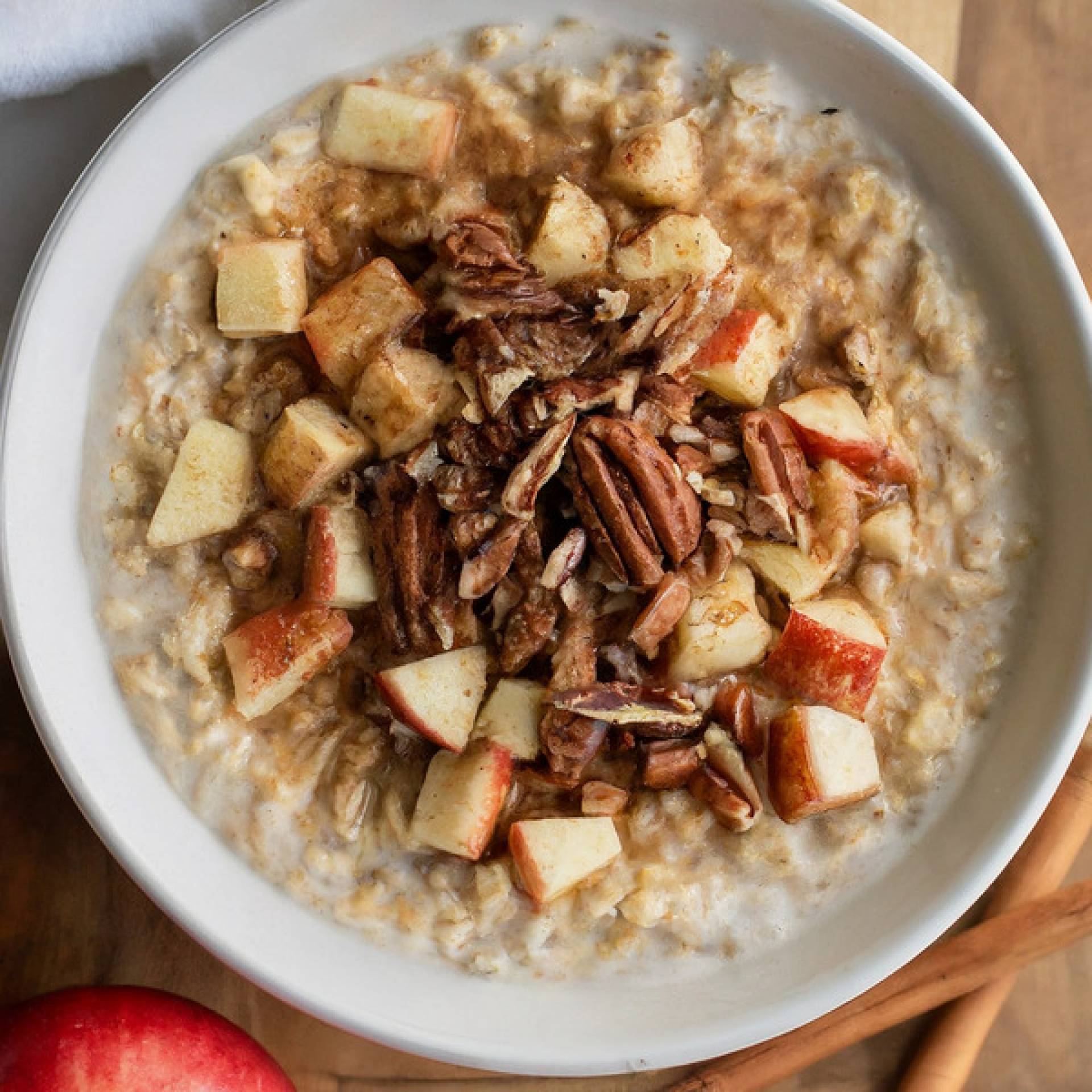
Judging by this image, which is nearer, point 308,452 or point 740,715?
point 308,452

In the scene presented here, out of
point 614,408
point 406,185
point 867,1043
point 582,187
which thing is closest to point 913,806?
point 867,1043

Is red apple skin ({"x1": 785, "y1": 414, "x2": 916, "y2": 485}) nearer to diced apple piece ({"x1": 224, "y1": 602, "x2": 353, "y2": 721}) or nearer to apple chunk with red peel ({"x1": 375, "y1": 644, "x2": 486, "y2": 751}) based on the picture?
apple chunk with red peel ({"x1": 375, "y1": 644, "x2": 486, "y2": 751})

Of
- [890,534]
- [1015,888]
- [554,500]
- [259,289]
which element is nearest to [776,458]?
[890,534]

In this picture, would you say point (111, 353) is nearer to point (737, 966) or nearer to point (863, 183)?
point (863, 183)

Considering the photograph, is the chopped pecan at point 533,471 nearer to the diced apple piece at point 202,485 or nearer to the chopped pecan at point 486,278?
the chopped pecan at point 486,278

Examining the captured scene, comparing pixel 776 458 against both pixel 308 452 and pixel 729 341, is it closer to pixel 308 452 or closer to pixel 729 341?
pixel 729 341

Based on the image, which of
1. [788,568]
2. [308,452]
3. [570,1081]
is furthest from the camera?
[570,1081]

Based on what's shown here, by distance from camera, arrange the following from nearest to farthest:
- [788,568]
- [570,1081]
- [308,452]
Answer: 1. [308,452]
2. [788,568]
3. [570,1081]
